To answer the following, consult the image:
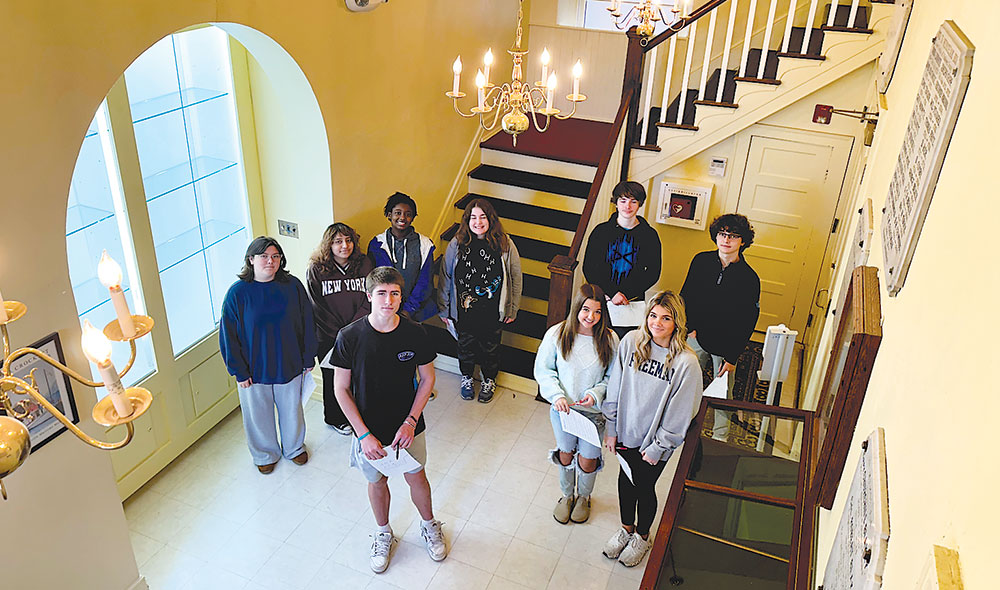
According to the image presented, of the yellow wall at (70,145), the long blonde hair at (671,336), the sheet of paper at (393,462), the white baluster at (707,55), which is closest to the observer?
the yellow wall at (70,145)

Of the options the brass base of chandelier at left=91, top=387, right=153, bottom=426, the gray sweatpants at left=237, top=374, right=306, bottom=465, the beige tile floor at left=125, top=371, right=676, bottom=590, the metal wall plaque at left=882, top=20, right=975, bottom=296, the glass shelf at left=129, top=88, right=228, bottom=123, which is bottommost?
the beige tile floor at left=125, top=371, right=676, bottom=590

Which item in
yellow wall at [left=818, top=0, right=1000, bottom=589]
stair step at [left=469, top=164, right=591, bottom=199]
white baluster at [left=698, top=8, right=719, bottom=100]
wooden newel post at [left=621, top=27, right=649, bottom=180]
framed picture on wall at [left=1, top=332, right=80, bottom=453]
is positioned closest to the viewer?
yellow wall at [left=818, top=0, right=1000, bottom=589]

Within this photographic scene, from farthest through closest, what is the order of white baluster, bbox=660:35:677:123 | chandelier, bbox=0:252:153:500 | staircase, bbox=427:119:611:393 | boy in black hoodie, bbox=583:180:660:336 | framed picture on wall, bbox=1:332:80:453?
staircase, bbox=427:119:611:393, white baluster, bbox=660:35:677:123, boy in black hoodie, bbox=583:180:660:336, framed picture on wall, bbox=1:332:80:453, chandelier, bbox=0:252:153:500

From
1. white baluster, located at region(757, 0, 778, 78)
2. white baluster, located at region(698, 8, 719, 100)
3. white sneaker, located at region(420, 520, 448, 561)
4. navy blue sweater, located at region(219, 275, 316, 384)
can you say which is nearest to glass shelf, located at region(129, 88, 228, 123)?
navy blue sweater, located at region(219, 275, 316, 384)

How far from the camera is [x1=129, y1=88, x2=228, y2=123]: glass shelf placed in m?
3.96

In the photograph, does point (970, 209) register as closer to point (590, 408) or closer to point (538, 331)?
point (590, 408)

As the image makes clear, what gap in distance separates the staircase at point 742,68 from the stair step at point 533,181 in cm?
46

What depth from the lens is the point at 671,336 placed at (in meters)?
3.47

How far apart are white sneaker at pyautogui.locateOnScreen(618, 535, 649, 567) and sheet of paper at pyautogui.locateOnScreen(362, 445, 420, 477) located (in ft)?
4.12

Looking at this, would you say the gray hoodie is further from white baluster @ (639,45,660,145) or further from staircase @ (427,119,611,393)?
white baluster @ (639,45,660,145)

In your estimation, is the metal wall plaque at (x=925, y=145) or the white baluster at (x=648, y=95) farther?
the white baluster at (x=648, y=95)

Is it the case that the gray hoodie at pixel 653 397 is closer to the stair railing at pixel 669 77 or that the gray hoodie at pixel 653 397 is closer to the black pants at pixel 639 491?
→ the black pants at pixel 639 491

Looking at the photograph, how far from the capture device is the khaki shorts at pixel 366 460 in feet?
12.2

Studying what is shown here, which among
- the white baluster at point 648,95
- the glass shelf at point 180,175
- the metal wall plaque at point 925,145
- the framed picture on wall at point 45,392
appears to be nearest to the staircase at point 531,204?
the white baluster at point 648,95
